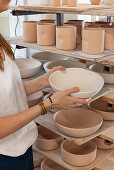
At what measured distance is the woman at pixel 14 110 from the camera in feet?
3.88

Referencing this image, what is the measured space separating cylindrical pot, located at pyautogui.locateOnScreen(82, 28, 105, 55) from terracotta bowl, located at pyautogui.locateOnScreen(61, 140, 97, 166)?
784mm

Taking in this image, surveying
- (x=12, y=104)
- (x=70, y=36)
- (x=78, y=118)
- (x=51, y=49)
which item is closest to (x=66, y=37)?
(x=70, y=36)

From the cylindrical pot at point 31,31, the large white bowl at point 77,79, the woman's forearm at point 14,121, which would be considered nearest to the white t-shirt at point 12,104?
the woman's forearm at point 14,121

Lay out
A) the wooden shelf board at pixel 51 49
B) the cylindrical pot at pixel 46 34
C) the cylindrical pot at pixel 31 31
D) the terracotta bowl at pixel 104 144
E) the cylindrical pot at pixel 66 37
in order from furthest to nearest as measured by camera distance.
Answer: the terracotta bowl at pixel 104 144 → the cylindrical pot at pixel 31 31 → the cylindrical pot at pixel 46 34 → the cylindrical pot at pixel 66 37 → the wooden shelf board at pixel 51 49

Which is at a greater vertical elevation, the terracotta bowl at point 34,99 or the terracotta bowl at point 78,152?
the terracotta bowl at point 34,99

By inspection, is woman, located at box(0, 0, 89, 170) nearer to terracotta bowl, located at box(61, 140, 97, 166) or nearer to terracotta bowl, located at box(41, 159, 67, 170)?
terracotta bowl, located at box(61, 140, 97, 166)

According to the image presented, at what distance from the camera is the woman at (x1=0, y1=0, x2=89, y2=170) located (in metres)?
1.18

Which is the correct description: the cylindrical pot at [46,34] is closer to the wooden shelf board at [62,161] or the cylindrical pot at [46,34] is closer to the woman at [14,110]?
the woman at [14,110]

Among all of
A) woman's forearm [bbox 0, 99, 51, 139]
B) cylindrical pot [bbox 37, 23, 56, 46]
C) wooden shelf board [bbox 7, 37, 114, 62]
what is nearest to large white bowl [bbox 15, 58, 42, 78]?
wooden shelf board [bbox 7, 37, 114, 62]

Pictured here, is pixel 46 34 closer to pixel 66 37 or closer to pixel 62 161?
pixel 66 37

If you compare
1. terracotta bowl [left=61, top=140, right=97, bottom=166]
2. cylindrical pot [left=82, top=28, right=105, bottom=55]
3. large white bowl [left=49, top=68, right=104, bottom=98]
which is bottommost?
terracotta bowl [left=61, top=140, right=97, bottom=166]

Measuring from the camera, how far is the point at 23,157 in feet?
4.66

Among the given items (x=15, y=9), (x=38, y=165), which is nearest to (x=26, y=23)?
(x=15, y=9)

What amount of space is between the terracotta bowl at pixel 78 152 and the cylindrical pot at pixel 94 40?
30.9 inches
